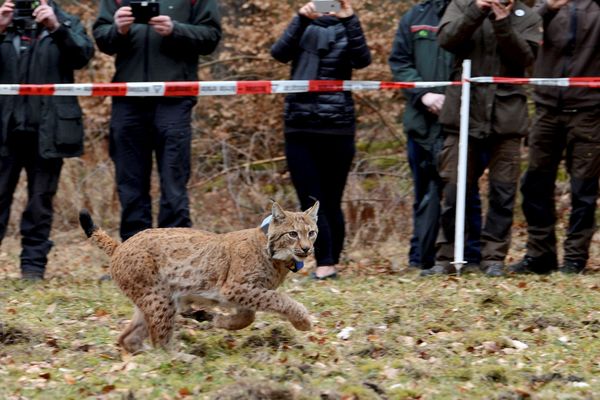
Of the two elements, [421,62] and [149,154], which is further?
[421,62]

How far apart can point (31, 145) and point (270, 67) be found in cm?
523

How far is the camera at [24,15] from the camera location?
10367mm

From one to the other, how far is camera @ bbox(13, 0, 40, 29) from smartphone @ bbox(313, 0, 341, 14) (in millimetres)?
2523

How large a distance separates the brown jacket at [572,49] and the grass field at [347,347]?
1.61m

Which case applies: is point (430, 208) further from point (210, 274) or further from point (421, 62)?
point (210, 274)

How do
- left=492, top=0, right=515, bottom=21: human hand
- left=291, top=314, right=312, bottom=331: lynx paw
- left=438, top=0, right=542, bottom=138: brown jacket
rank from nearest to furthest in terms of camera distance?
left=291, top=314, right=312, bottom=331: lynx paw → left=492, top=0, right=515, bottom=21: human hand → left=438, top=0, right=542, bottom=138: brown jacket

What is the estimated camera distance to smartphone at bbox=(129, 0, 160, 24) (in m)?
10.1

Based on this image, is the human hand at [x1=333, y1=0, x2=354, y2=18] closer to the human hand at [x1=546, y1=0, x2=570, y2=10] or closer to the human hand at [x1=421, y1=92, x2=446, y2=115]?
the human hand at [x1=421, y1=92, x2=446, y2=115]

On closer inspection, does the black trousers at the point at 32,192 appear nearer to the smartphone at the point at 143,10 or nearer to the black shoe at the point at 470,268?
the smartphone at the point at 143,10

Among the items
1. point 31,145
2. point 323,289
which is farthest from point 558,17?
point 31,145

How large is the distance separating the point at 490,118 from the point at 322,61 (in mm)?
1590

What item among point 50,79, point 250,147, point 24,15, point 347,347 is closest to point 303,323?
point 347,347

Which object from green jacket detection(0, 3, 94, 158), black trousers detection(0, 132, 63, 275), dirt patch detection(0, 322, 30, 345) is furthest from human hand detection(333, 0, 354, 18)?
dirt patch detection(0, 322, 30, 345)

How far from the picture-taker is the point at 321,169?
417 inches
